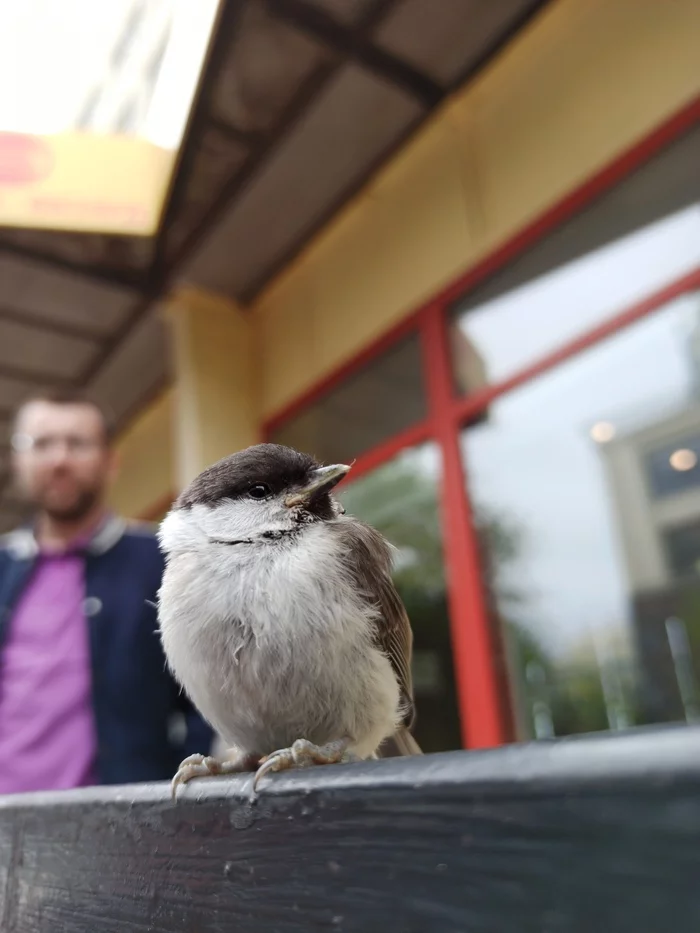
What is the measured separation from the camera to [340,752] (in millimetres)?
902

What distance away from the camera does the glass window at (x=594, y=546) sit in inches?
113

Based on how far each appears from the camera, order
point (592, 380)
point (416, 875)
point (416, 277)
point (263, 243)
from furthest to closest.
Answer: point (263, 243) → point (416, 277) → point (592, 380) → point (416, 875)

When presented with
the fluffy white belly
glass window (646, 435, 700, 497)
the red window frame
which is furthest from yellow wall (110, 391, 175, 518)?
the fluffy white belly

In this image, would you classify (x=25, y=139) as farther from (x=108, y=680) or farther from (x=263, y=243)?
(x=263, y=243)

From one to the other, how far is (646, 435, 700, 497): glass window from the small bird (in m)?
2.10

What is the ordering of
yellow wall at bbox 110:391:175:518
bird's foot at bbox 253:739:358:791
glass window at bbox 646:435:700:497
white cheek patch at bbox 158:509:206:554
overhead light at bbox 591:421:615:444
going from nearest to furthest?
bird's foot at bbox 253:739:358:791 → white cheek patch at bbox 158:509:206:554 → glass window at bbox 646:435:700:497 → overhead light at bbox 591:421:615:444 → yellow wall at bbox 110:391:175:518

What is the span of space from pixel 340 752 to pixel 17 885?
434 mm

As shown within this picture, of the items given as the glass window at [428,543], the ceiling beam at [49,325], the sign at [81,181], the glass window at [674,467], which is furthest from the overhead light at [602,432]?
the ceiling beam at [49,325]

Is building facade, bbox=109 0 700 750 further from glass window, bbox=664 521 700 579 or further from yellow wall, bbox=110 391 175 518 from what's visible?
yellow wall, bbox=110 391 175 518

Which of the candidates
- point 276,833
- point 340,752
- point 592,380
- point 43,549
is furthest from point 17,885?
point 592,380

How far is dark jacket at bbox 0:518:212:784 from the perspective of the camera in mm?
1533

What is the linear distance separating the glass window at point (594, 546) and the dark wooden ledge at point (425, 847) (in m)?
2.46

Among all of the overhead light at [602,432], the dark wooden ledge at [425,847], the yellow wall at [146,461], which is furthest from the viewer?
the yellow wall at [146,461]

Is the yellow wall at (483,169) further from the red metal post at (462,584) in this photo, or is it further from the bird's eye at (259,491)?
the bird's eye at (259,491)
